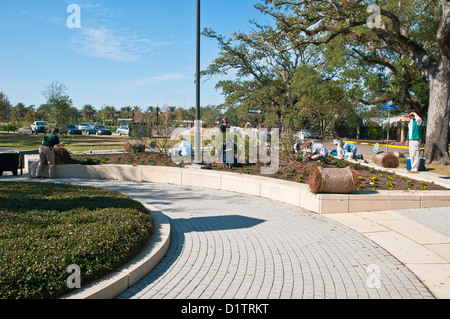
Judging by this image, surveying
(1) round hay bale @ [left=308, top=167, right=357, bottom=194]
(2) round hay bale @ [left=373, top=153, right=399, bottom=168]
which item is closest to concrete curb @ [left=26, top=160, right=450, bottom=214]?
(1) round hay bale @ [left=308, top=167, right=357, bottom=194]

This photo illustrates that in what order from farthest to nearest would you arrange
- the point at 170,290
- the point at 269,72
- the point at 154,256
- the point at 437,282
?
the point at 269,72 < the point at 154,256 < the point at 437,282 < the point at 170,290

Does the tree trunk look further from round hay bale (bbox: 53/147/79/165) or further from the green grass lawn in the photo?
round hay bale (bbox: 53/147/79/165)

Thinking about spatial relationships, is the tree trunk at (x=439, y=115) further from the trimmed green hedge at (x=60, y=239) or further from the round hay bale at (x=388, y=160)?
the trimmed green hedge at (x=60, y=239)

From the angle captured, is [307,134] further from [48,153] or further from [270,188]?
[48,153]

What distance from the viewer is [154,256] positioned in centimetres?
445

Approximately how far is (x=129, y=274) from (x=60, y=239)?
3.30 ft

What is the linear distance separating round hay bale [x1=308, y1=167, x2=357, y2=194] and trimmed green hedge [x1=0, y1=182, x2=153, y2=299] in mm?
3590

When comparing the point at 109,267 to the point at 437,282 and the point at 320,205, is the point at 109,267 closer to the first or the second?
the point at 437,282

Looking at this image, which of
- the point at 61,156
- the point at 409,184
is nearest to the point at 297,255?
the point at 409,184

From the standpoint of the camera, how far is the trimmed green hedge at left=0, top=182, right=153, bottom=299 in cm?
327

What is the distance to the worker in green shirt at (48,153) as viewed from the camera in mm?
11039

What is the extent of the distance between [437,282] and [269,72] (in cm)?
3173

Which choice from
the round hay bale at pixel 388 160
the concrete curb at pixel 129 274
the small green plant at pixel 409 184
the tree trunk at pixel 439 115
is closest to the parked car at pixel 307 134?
the round hay bale at pixel 388 160
